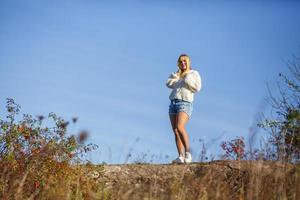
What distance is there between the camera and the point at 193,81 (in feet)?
23.2

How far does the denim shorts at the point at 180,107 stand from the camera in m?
6.94

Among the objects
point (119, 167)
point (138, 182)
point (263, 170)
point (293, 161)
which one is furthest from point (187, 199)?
point (119, 167)

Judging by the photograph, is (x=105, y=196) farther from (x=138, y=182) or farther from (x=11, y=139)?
(x=11, y=139)

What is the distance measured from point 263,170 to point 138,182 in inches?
108

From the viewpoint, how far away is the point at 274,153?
14.4 feet

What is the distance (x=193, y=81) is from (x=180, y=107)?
45 cm

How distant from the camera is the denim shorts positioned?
22.8ft

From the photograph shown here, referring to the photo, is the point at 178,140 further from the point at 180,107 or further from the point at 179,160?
the point at 180,107

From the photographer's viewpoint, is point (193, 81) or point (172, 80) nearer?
point (193, 81)

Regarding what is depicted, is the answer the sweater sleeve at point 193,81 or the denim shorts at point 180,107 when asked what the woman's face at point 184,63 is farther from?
the denim shorts at point 180,107

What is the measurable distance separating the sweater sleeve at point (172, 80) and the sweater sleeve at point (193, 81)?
201 millimetres

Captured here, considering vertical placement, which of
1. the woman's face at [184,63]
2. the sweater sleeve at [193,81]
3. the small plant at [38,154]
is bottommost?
the small plant at [38,154]

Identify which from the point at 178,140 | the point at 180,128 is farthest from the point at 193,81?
the point at 178,140

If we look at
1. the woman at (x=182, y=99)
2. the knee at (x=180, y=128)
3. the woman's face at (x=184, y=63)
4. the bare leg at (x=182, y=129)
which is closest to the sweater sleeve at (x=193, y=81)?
the woman at (x=182, y=99)
